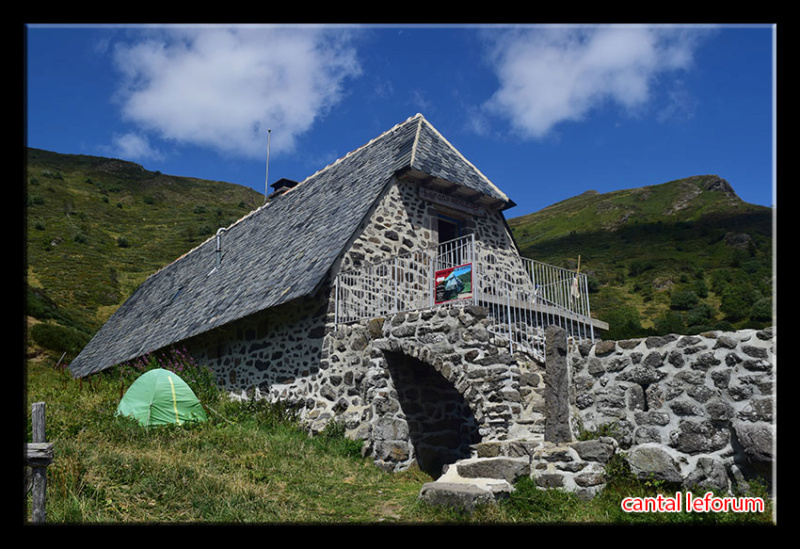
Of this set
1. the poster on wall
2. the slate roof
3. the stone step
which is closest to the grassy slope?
the slate roof

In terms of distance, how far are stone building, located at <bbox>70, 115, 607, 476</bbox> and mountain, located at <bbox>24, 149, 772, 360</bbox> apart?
614 cm

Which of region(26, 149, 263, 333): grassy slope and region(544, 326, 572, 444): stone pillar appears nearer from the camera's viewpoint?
region(544, 326, 572, 444): stone pillar

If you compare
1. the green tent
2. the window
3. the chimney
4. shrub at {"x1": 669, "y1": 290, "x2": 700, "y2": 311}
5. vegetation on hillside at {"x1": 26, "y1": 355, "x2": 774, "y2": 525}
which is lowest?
vegetation on hillside at {"x1": 26, "y1": 355, "x2": 774, "y2": 525}

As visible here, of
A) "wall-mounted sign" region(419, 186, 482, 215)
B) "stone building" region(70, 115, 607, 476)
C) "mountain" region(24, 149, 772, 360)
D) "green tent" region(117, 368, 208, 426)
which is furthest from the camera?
"mountain" region(24, 149, 772, 360)

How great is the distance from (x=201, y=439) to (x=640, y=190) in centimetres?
6391

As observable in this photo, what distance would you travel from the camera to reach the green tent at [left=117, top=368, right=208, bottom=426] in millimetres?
10398

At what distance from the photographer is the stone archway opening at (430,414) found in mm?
10289

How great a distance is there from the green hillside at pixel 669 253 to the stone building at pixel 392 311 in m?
7.94

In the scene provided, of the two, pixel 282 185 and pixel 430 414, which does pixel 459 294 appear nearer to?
pixel 430 414

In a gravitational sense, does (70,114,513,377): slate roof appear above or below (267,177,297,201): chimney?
below

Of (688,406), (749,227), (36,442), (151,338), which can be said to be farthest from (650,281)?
(36,442)

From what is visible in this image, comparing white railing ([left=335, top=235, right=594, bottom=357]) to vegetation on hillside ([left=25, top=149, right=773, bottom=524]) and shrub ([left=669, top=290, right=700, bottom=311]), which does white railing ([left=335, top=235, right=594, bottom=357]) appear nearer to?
vegetation on hillside ([left=25, top=149, right=773, bottom=524])

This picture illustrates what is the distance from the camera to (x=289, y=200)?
18.9 m

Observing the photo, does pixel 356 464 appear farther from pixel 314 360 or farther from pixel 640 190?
pixel 640 190
